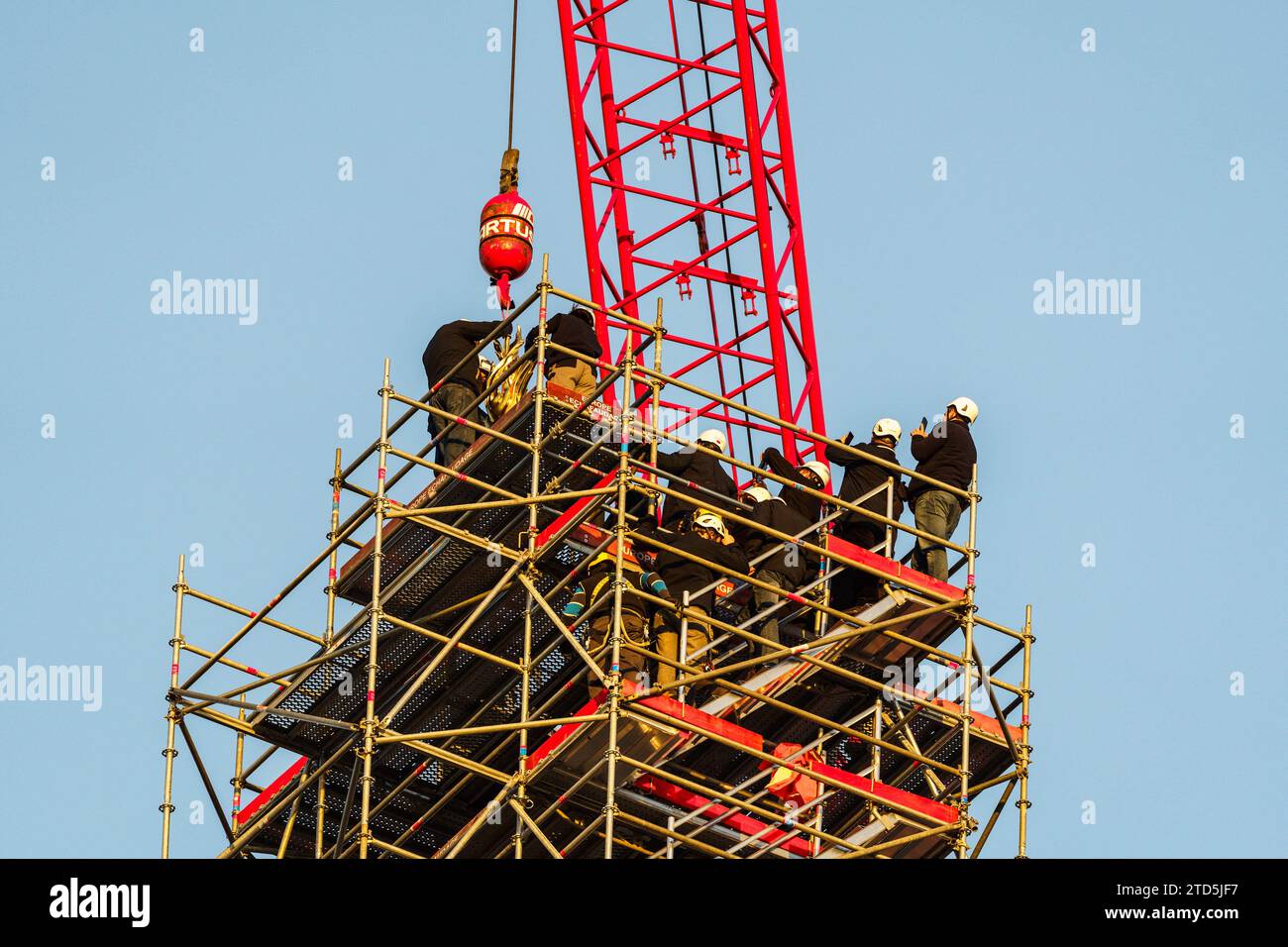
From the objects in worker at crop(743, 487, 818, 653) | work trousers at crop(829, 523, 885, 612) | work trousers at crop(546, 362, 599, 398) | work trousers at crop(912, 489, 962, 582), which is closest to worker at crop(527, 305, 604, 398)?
work trousers at crop(546, 362, 599, 398)

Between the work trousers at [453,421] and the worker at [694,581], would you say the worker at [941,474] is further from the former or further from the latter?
the work trousers at [453,421]

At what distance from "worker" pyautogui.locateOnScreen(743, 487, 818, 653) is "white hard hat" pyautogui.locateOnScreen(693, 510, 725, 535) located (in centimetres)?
62

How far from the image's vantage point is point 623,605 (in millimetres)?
39031

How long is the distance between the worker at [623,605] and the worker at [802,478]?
2.82 metres

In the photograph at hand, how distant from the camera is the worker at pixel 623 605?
38719 millimetres

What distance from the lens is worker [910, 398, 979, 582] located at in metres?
42.0

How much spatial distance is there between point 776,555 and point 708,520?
117 cm

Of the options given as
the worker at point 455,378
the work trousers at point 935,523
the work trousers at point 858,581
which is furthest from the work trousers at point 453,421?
the work trousers at point 935,523
